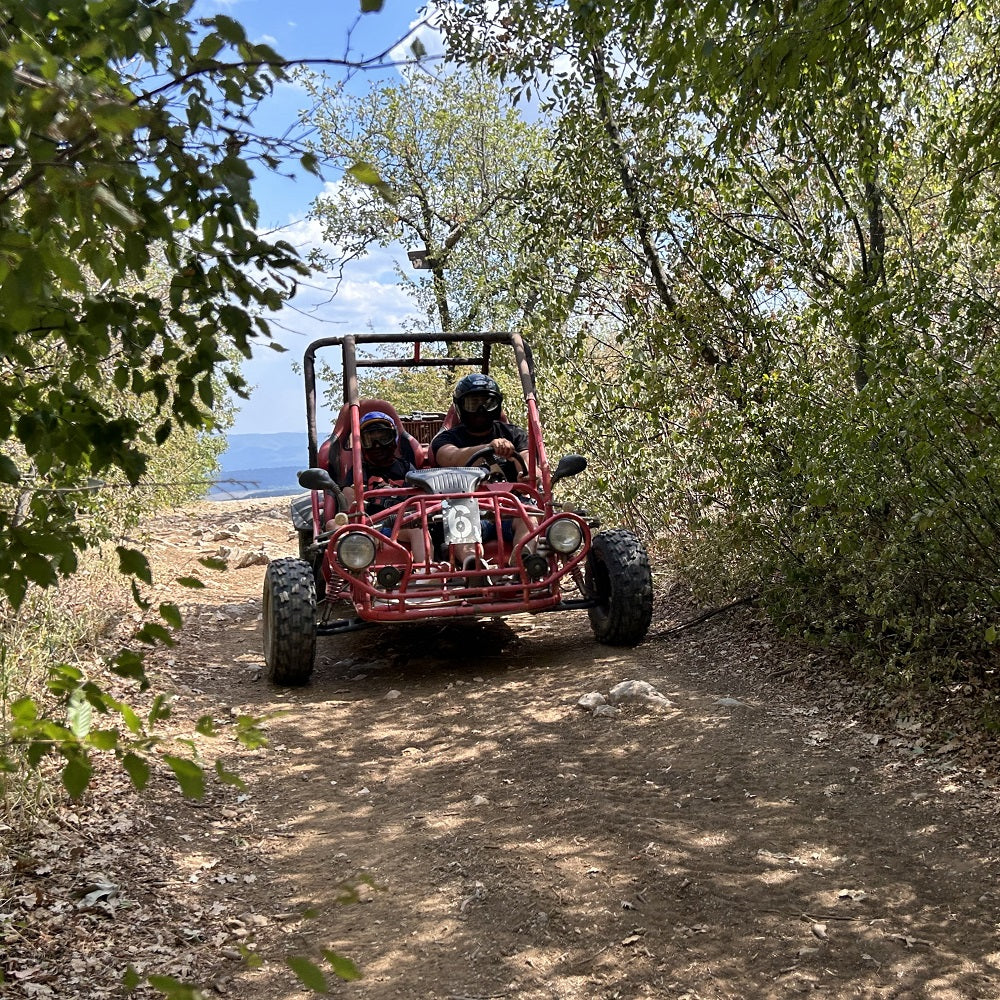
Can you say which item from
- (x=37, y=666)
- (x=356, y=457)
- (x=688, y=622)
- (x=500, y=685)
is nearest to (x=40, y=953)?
(x=37, y=666)

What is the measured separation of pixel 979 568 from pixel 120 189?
3974 millimetres

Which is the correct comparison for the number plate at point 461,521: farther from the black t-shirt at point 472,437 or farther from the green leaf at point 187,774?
the green leaf at point 187,774

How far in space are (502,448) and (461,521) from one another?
957mm

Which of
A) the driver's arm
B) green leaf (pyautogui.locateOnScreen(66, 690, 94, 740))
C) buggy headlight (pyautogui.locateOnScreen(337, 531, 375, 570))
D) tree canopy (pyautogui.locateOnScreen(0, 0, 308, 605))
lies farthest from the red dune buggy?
green leaf (pyautogui.locateOnScreen(66, 690, 94, 740))

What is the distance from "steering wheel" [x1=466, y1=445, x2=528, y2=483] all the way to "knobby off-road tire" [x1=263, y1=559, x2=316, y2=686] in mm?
1471

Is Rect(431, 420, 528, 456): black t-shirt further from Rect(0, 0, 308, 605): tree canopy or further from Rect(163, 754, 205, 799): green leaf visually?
Rect(163, 754, 205, 799): green leaf

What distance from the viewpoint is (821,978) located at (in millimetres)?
2785

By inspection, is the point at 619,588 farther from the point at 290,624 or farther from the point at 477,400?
the point at 290,624

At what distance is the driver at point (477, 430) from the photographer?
7191mm

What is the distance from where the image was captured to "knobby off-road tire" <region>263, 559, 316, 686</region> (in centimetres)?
599

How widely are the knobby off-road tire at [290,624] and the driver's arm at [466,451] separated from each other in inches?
54.9

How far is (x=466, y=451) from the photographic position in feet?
23.6

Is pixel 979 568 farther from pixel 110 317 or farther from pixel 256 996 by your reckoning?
pixel 110 317

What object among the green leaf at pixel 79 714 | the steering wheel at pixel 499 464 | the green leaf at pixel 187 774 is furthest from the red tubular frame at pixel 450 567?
the green leaf at pixel 187 774
